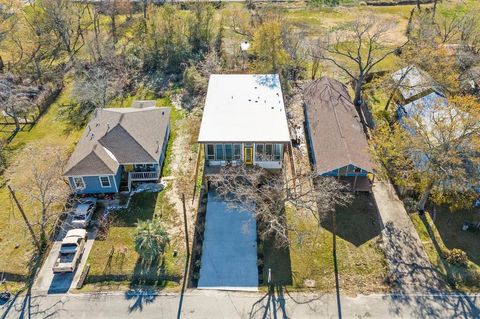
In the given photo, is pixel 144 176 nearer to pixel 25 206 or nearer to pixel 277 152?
pixel 25 206

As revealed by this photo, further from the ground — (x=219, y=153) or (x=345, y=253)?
(x=219, y=153)

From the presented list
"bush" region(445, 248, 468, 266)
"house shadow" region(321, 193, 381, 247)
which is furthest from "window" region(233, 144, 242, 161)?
"bush" region(445, 248, 468, 266)

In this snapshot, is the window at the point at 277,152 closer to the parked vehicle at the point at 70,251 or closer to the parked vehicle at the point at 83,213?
the parked vehicle at the point at 83,213

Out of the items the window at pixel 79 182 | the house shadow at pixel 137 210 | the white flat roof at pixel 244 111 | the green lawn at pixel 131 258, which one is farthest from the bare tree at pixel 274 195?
the window at pixel 79 182

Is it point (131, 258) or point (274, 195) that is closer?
point (131, 258)

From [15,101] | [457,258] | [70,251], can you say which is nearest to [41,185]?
[70,251]

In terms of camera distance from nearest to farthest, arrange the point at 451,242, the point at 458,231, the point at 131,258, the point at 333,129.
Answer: the point at 131,258, the point at 451,242, the point at 458,231, the point at 333,129

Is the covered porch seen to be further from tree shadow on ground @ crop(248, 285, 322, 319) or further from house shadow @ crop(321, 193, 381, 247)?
house shadow @ crop(321, 193, 381, 247)
